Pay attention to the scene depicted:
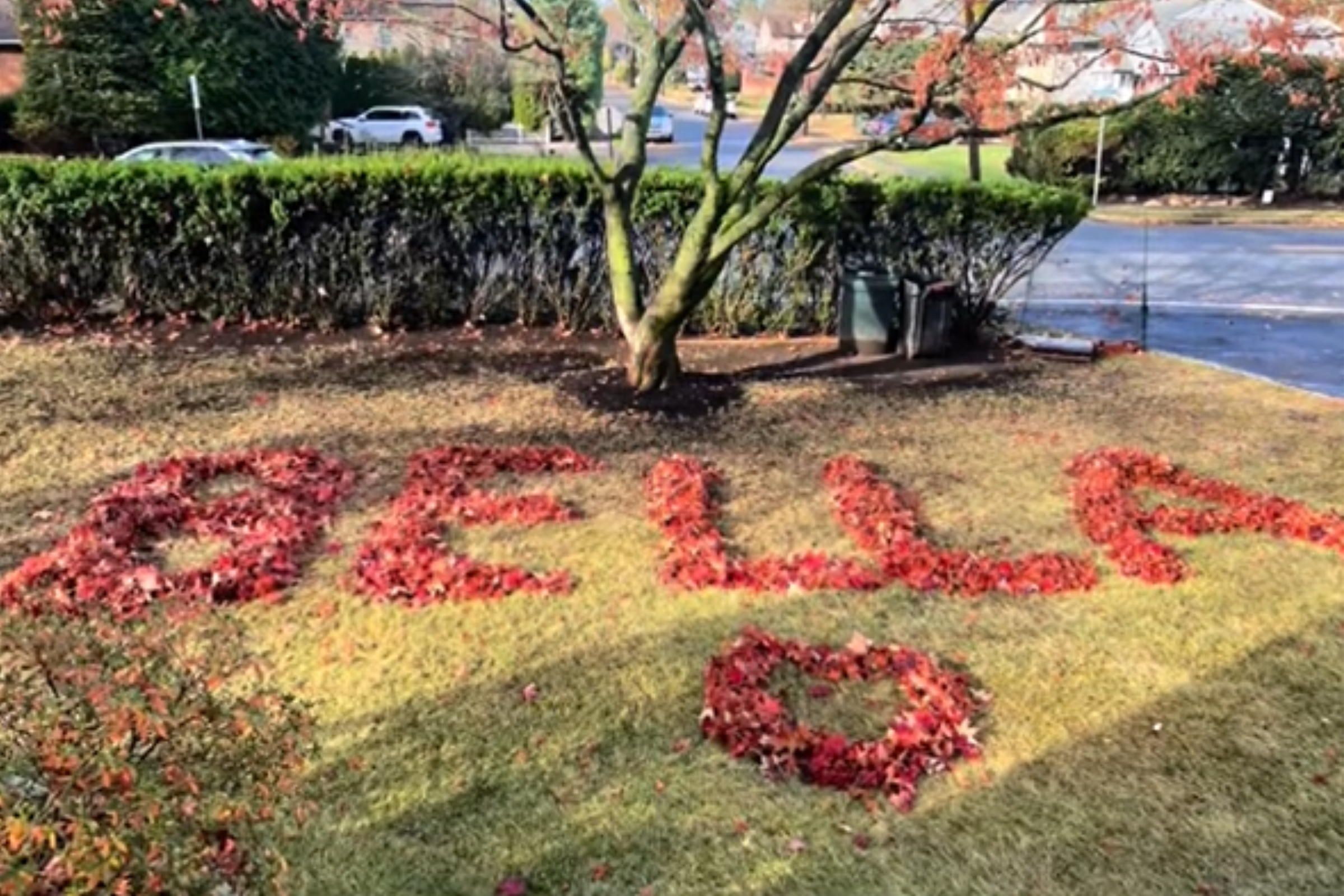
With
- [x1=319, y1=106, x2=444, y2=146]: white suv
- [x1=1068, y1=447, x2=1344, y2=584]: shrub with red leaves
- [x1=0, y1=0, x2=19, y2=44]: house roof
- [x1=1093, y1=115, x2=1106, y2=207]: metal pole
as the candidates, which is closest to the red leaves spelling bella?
[x1=1068, y1=447, x2=1344, y2=584]: shrub with red leaves

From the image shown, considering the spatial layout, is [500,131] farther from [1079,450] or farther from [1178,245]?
[1079,450]

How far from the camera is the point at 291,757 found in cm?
230

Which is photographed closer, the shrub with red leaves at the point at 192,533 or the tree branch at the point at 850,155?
the shrub with red leaves at the point at 192,533

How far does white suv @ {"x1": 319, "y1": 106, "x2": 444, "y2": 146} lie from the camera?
3039 cm

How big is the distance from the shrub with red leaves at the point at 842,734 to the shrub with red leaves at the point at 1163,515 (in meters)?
1.53

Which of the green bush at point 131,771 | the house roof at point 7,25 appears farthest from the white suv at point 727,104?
the house roof at point 7,25

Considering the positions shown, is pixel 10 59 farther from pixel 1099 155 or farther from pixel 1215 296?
pixel 1215 296

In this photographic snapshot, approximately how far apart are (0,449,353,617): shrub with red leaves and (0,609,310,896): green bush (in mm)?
1485

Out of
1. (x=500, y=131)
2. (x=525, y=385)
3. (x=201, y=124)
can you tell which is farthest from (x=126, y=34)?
(x=525, y=385)

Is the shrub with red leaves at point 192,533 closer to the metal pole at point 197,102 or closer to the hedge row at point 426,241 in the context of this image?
the hedge row at point 426,241

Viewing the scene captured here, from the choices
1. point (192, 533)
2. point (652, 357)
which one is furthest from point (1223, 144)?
point (192, 533)

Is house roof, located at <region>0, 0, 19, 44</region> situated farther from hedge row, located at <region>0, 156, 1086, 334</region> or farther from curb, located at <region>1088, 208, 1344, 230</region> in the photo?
curb, located at <region>1088, 208, 1344, 230</region>

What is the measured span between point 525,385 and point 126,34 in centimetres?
2065

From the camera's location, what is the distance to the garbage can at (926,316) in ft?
28.6
